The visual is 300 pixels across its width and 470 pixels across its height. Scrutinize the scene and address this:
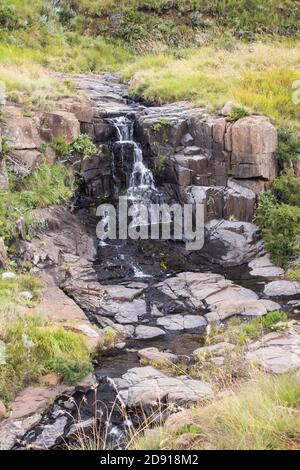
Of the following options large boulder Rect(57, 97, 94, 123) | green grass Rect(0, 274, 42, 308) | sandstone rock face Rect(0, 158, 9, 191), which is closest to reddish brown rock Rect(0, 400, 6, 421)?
green grass Rect(0, 274, 42, 308)

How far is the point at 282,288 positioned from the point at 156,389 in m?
4.34

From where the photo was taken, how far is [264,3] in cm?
2231

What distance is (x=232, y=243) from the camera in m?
11.1

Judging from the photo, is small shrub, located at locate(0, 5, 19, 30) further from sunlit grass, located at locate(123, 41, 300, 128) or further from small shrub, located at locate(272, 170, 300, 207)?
small shrub, located at locate(272, 170, 300, 207)

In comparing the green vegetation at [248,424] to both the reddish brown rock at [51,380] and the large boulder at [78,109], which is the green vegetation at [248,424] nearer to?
the reddish brown rock at [51,380]

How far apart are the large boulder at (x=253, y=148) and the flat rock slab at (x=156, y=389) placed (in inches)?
253

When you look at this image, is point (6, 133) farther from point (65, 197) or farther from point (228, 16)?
point (228, 16)

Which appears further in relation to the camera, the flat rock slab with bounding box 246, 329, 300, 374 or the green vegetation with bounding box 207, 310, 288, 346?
the green vegetation with bounding box 207, 310, 288, 346

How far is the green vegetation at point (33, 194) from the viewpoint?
9359mm

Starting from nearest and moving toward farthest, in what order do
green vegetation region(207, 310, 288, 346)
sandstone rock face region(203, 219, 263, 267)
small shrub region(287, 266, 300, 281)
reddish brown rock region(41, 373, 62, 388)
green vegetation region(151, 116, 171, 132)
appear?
reddish brown rock region(41, 373, 62, 388), green vegetation region(207, 310, 288, 346), small shrub region(287, 266, 300, 281), sandstone rock face region(203, 219, 263, 267), green vegetation region(151, 116, 171, 132)

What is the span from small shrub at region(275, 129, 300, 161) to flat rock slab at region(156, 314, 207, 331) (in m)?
5.04

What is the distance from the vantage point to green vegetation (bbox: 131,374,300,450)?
11.3ft

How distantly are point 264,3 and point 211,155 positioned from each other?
14.0 metres
